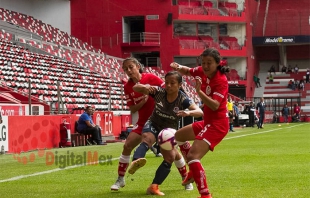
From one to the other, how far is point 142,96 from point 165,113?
0.65 m

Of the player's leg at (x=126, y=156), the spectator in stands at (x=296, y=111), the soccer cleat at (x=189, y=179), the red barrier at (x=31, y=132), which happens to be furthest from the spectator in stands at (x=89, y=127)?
the spectator in stands at (x=296, y=111)

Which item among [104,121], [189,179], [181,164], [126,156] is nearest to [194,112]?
[189,179]

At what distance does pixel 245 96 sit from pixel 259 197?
58.9 metres

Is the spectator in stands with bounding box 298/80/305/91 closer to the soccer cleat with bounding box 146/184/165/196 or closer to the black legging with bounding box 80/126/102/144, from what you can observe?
the black legging with bounding box 80/126/102/144

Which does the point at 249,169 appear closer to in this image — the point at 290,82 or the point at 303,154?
the point at 303,154

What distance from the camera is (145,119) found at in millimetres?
10539

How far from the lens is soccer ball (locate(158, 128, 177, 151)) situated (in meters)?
9.38

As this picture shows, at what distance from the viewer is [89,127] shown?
83.3 ft

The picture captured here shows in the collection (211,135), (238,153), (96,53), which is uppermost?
(96,53)

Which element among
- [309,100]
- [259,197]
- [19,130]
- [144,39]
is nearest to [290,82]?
[309,100]

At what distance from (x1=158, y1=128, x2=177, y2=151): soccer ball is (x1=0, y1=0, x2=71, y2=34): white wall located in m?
40.9

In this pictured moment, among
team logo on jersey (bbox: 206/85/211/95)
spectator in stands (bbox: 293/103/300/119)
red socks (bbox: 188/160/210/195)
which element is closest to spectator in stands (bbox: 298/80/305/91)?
spectator in stands (bbox: 293/103/300/119)

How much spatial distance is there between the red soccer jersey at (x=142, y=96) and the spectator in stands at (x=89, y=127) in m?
14.7

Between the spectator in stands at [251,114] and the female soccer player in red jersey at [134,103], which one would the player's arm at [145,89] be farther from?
the spectator in stands at [251,114]
